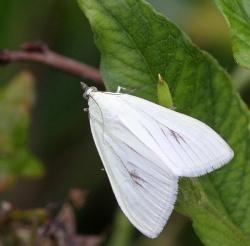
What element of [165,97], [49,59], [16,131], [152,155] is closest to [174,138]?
[152,155]

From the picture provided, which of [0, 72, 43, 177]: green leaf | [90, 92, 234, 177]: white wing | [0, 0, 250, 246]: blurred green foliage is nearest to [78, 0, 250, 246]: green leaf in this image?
[90, 92, 234, 177]: white wing

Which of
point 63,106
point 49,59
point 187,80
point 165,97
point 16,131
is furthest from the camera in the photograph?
point 63,106

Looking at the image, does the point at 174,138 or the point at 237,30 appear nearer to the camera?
the point at 237,30

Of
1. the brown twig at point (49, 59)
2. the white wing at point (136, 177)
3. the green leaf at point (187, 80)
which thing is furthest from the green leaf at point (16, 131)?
the green leaf at point (187, 80)

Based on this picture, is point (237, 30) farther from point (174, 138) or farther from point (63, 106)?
point (63, 106)

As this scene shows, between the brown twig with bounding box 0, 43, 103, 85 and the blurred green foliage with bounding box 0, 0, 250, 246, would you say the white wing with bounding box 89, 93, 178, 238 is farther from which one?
the blurred green foliage with bounding box 0, 0, 250, 246

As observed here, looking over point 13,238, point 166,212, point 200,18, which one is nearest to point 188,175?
point 166,212
